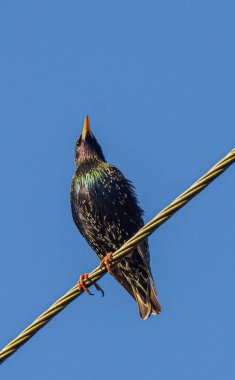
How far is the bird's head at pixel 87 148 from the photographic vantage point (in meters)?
8.06

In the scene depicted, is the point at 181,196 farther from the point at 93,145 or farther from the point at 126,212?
the point at 93,145

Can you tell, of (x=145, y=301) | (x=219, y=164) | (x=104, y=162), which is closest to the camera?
(x=219, y=164)

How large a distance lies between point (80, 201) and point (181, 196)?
3.27 m

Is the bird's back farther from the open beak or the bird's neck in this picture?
the open beak

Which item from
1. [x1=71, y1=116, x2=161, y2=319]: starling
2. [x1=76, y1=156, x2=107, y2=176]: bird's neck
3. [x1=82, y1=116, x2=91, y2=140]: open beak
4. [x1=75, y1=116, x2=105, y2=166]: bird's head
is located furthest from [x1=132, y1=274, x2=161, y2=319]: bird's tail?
[x1=82, y1=116, x2=91, y2=140]: open beak

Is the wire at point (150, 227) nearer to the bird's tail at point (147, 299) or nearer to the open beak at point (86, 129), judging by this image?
the bird's tail at point (147, 299)

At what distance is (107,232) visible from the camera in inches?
290

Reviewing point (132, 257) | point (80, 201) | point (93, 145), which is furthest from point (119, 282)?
point (93, 145)

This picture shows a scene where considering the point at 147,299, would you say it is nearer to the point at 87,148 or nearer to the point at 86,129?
the point at 87,148

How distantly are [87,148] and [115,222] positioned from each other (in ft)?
3.47

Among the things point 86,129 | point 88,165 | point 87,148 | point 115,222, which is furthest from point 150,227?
point 86,129

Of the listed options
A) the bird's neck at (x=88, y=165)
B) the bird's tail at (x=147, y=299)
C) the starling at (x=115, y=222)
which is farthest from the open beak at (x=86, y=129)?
the bird's tail at (x=147, y=299)

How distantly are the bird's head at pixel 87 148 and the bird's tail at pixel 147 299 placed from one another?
1354mm

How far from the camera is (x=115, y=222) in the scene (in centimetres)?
739
